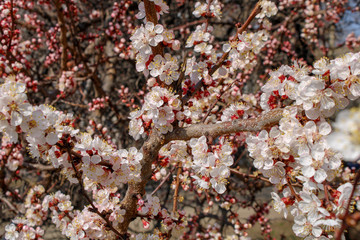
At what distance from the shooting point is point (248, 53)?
1782mm

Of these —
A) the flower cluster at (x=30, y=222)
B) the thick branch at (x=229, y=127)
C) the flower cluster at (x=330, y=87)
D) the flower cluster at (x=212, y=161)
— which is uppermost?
the flower cluster at (x=330, y=87)

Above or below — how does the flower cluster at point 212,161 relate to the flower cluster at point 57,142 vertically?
below

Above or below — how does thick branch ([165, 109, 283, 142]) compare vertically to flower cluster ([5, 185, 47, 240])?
above

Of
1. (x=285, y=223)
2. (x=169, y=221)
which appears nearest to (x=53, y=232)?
(x=169, y=221)

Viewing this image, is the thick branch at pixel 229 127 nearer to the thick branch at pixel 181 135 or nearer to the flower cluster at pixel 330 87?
the thick branch at pixel 181 135

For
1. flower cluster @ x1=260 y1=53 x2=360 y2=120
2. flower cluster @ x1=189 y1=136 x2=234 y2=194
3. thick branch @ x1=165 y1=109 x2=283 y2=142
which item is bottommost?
Result: flower cluster @ x1=189 y1=136 x2=234 y2=194

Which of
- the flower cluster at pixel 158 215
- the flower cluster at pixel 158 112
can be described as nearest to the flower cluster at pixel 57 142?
the flower cluster at pixel 158 112

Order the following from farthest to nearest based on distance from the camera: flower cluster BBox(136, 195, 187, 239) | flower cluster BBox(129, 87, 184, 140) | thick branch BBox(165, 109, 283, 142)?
flower cluster BBox(136, 195, 187, 239)
flower cluster BBox(129, 87, 184, 140)
thick branch BBox(165, 109, 283, 142)

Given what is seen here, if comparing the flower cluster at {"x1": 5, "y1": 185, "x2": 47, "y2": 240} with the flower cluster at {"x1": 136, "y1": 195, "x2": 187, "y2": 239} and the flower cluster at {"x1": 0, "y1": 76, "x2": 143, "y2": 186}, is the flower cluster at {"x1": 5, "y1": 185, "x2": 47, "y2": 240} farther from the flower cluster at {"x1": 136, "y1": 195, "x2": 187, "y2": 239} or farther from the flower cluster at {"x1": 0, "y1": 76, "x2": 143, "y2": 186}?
the flower cluster at {"x1": 0, "y1": 76, "x2": 143, "y2": 186}

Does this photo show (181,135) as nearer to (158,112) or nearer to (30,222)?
(158,112)

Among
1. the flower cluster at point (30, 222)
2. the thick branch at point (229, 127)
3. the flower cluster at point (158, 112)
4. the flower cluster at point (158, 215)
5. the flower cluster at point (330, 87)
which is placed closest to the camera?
the flower cluster at point (330, 87)

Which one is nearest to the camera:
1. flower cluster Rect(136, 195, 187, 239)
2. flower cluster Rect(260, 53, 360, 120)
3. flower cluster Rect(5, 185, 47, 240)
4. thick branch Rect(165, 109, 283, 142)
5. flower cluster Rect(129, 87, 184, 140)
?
flower cluster Rect(260, 53, 360, 120)

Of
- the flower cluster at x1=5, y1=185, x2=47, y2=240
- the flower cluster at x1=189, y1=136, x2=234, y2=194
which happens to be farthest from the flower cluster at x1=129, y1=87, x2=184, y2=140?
the flower cluster at x1=5, y1=185, x2=47, y2=240

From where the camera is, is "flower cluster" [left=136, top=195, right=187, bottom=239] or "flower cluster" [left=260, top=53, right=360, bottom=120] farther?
"flower cluster" [left=136, top=195, right=187, bottom=239]
